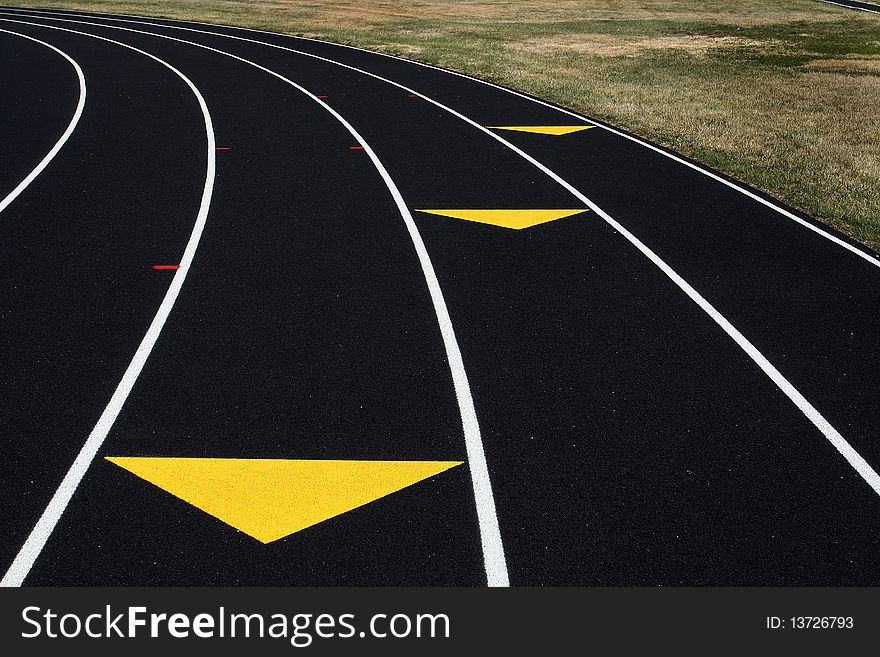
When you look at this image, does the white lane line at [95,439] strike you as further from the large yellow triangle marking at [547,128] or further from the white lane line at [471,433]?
the large yellow triangle marking at [547,128]

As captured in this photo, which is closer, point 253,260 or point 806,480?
point 806,480

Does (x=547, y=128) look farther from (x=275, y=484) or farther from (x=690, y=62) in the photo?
(x=275, y=484)

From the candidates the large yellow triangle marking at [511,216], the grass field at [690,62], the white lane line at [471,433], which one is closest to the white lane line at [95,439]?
the white lane line at [471,433]

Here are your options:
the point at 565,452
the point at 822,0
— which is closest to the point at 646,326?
the point at 565,452

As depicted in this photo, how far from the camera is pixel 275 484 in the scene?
16.5ft

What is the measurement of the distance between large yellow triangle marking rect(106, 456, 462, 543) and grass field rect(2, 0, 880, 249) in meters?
6.29

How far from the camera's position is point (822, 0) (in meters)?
44.8

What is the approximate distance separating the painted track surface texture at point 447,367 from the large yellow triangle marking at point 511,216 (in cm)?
18

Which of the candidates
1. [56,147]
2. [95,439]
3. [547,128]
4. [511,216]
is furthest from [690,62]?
[95,439]

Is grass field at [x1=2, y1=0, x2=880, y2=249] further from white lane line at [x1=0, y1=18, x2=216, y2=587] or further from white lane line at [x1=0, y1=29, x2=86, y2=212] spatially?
white lane line at [x1=0, y1=29, x2=86, y2=212]

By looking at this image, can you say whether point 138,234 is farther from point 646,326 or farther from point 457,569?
point 457,569

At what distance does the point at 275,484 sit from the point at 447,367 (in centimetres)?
178

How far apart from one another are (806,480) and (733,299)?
2.87m

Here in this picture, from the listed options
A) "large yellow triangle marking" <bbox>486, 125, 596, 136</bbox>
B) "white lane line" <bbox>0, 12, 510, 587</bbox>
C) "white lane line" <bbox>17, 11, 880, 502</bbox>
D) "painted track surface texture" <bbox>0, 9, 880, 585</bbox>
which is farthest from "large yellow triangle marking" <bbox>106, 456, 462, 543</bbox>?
"large yellow triangle marking" <bbox>486, 125, 596, 136</bbox>
